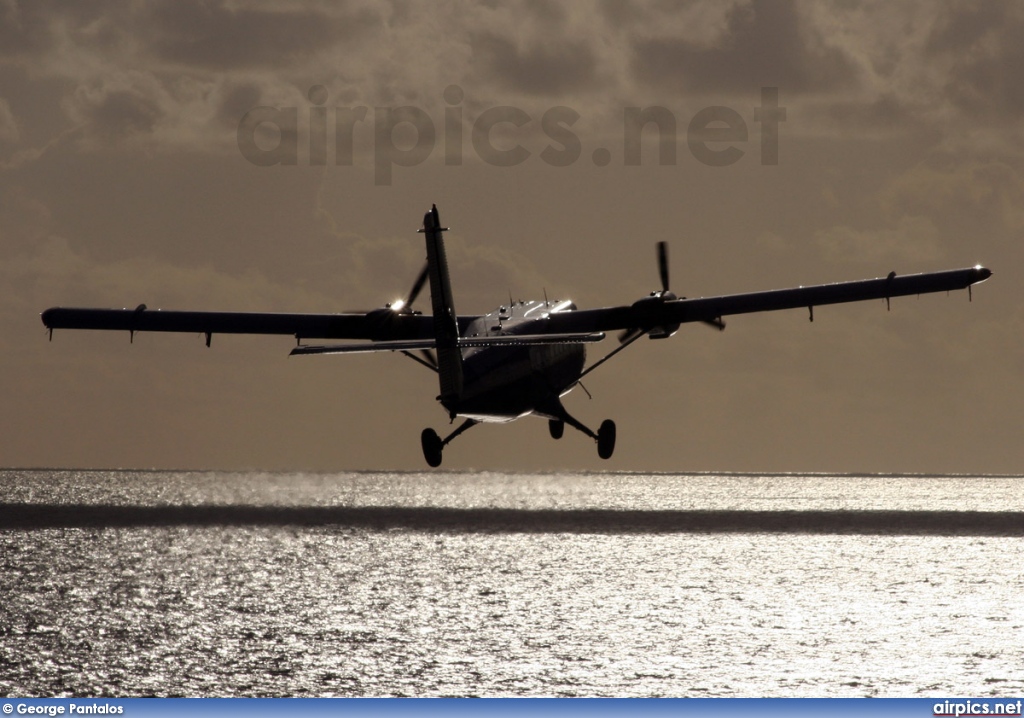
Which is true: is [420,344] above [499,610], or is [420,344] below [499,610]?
above

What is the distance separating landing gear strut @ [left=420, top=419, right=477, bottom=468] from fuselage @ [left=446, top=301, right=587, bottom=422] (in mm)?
2380

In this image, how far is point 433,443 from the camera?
45.5 meters

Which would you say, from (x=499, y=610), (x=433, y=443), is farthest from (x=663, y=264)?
(x=499, y=610)

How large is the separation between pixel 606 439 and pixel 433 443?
6.98m

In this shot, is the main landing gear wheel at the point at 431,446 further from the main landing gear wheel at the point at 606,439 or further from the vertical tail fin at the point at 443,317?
the main landing gear wheel at the point at 606,439

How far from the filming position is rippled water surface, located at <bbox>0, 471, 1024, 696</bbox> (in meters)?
17.4

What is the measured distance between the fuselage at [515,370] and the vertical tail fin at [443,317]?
0.28m

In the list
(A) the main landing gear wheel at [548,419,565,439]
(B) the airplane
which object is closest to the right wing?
(B) the airplane

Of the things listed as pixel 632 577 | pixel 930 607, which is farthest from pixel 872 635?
pixel 632 577

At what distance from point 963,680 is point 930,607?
26.3 ft

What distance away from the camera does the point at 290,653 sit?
19.2 metres

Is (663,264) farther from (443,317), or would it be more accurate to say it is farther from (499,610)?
(499,610)

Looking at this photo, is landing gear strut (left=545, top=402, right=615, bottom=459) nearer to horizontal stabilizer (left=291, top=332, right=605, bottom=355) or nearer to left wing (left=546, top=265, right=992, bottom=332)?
left wing (left=546, top=265, right=992, bottom=332)

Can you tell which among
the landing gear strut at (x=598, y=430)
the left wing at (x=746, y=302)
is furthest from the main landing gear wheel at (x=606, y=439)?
the left wing at (x=746, y=302)
